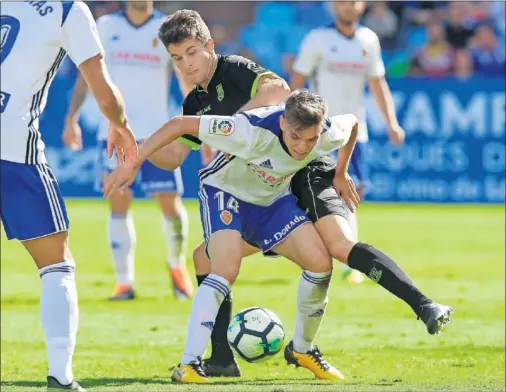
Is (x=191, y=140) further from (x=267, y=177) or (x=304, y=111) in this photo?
(x=304, y=111)

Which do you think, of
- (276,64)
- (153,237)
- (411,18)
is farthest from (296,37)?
(153,237)

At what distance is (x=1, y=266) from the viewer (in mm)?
12164

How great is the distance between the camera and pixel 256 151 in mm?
5984

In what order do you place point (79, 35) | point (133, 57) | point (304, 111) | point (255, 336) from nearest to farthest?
1. point (79, 35)
2. point (304, 111)
3. point (255, 336)
4. point (133, 57)

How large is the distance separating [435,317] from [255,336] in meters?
1.25

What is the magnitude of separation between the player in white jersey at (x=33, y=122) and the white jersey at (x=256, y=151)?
0.65 metres

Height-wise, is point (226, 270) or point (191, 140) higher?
point (191, 140)

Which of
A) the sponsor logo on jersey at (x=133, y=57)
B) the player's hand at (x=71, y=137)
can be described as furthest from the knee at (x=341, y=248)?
the sponsor logo on jersey at (x=133, y=57)

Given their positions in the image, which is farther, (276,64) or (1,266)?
(276,64)

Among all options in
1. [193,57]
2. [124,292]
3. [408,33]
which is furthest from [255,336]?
[408,33]

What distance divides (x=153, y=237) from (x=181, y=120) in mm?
8782

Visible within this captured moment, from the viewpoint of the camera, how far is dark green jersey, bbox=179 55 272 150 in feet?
21.3

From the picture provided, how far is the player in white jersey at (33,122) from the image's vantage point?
17.4ft

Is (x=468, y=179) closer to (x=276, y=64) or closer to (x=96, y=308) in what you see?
(x=276, y=64)
